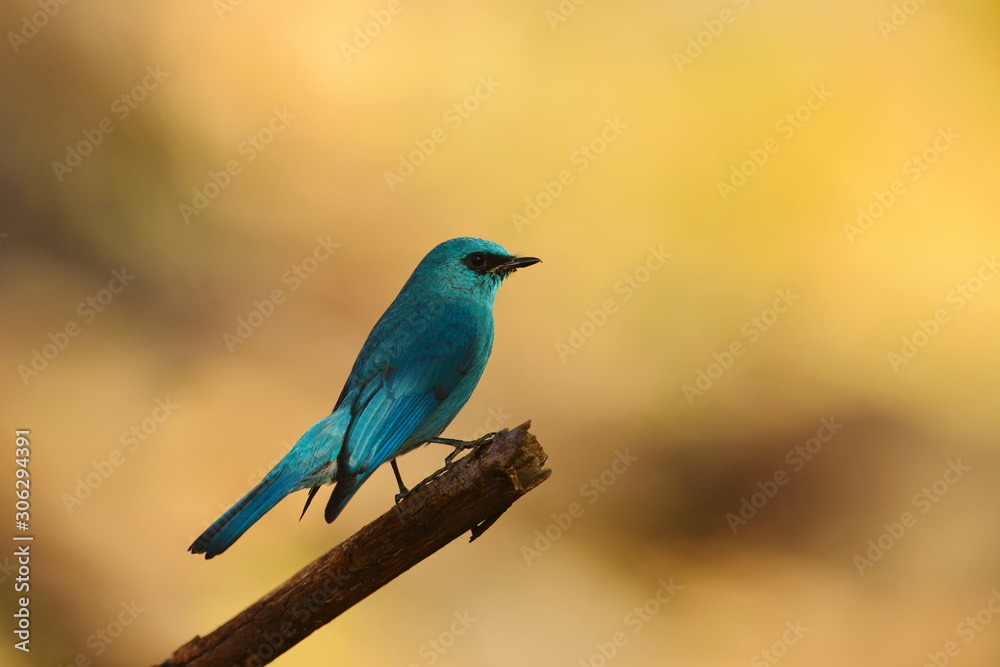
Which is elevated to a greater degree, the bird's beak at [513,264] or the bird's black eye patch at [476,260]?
the bird's beak at [513,264]

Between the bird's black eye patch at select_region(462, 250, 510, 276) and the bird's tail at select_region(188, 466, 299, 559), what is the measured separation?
1539 millimetres

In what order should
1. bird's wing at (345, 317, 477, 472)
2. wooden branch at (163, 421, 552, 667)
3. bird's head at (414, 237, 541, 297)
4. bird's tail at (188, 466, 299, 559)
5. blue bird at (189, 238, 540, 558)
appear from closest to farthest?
bird's tail at (188, 466, 299, 559) < wooden branch at (163, 421, 552, 667) < blue bird at (189, 238, 540, 558) < bird's wing at (345, 317, 477, 472) < bird's head at (414, 237, 541, 297)

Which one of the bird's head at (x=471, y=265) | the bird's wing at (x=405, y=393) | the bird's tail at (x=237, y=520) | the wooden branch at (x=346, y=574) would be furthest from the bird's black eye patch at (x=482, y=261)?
the bird's tail at (x=237, y=520)

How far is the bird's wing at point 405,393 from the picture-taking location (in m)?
3.35

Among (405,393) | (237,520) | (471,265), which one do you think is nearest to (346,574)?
(237,520)

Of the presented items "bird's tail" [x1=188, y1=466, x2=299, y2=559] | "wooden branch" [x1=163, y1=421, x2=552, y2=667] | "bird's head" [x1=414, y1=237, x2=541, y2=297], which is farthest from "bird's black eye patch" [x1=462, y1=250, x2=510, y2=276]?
"bird's tail" [x1=188, y1=466, x2=299, y2=559]

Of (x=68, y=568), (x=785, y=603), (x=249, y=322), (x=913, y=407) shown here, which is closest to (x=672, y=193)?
(x=913, y=407)

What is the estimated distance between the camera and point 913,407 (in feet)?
25.2

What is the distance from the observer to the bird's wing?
3.35 m

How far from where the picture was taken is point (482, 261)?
4.07 m

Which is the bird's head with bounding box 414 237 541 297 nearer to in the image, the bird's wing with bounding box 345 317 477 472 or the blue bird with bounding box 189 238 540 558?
the blue bird with bounding box 189 238 540 558

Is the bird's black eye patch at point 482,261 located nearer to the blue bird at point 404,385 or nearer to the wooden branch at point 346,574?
the blue bird at point 404,385

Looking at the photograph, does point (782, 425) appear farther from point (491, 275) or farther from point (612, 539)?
point (491, 275)

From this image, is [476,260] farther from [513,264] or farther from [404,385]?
[404,385]
